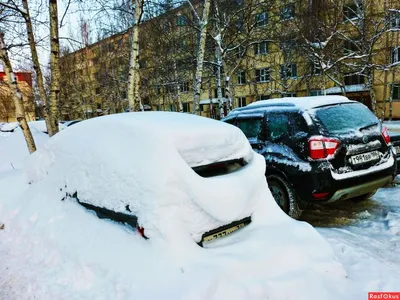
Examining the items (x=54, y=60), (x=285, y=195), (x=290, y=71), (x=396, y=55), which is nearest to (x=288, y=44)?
(x=290, y=71)

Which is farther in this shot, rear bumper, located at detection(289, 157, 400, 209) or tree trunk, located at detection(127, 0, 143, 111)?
tree trunk, located at detection(127, 0, 143, 111)

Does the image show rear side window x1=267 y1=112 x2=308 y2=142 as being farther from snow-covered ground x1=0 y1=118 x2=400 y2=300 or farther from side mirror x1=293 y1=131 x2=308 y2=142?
snow-covered ground x1=0 y1=118 x2=400 y2=300

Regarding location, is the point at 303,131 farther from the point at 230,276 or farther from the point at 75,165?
the point at 75,165

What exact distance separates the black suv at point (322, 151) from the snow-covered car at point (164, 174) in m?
1.16

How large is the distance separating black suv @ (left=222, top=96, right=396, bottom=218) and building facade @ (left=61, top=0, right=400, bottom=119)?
10836 millimetres

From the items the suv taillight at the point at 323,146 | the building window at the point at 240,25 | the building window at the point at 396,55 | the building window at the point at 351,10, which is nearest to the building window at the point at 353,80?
the building window at the point at 396,55

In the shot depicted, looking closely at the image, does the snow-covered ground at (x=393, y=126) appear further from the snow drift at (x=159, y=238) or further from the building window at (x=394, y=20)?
the snow drift at (x=159, y=238)

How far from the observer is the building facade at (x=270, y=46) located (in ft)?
52.2

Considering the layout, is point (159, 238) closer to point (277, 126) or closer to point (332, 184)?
point (332, 184)

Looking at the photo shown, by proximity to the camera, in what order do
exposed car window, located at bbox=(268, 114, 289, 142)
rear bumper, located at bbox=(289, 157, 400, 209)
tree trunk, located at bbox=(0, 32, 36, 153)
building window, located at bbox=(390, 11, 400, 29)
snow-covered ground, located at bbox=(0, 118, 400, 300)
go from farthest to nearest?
building window, located at bbox=(390, 11, 400, 29) → tree trunk, located at bbox=(0, 32, 36, 153) → exposed car window, located at bbox=(268, 114, 289, 142) → rear bumper, located at bbox=(289, 157, 400, 209) → snow-covered ground, located at bbox=(0, 118, 400, 300)

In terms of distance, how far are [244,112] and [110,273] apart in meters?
3.64

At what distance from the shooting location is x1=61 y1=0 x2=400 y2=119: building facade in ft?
52.2

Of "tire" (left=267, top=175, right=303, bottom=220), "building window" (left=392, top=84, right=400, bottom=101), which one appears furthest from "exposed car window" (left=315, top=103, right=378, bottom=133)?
"building window" (left=392, top=84, right=400, bottom=101)

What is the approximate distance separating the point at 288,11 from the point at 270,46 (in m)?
8.38
